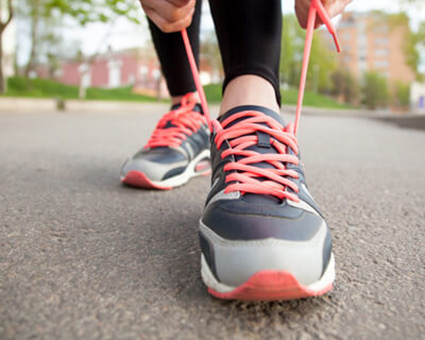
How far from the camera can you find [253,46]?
0.75 metres

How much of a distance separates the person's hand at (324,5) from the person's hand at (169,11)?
0.22 meters

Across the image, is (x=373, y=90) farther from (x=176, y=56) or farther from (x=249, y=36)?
(x=249, y=36)

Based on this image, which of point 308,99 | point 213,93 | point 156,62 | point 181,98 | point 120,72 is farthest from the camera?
point 120,72

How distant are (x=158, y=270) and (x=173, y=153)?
0.57 m

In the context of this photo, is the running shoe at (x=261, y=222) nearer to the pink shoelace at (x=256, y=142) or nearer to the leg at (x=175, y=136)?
the pink shoelace at (x=256, y=142)

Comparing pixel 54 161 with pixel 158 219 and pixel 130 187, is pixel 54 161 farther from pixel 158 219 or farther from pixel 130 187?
pixel 158 219

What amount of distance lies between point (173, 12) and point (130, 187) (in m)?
0.52

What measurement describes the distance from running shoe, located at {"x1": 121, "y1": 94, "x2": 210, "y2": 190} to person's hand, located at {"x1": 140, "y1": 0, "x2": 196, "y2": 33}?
369mm

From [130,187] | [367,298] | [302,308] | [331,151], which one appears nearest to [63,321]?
[302,308]

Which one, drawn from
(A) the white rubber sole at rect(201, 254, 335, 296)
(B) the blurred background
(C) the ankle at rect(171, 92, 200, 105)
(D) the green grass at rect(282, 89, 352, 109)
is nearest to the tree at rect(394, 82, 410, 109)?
(B) the blurred background

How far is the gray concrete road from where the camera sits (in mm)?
450

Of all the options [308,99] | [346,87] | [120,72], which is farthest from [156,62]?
[346,87]

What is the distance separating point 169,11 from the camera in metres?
0.80

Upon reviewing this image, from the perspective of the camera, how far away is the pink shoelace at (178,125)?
115 cm
